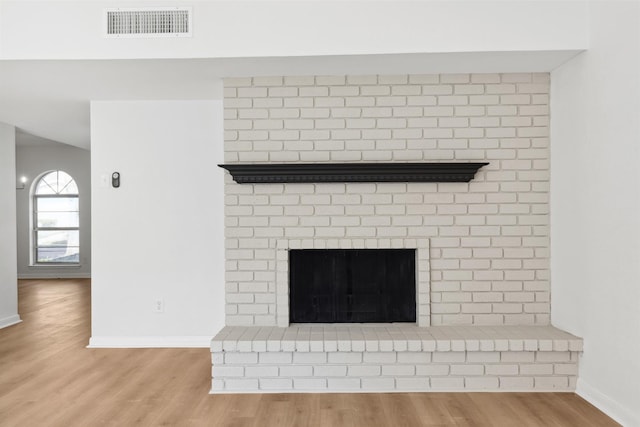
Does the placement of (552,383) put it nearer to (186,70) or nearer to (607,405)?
(607,405)

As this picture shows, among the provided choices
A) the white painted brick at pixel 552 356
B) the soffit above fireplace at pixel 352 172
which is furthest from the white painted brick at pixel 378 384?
the soffit above fireplace at pixel 352 172

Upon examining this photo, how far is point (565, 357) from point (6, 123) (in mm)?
5620

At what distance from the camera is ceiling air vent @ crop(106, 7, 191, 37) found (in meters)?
3.03

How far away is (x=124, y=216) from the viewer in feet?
14.0

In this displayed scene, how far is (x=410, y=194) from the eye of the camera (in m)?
3.46

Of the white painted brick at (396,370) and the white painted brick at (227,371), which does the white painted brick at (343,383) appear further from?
the white painted brick at (227,371)

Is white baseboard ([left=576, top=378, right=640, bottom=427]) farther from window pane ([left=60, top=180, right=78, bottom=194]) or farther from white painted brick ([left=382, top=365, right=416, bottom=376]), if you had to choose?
window pane ([left=60, top=180, right=78, bottom=194])

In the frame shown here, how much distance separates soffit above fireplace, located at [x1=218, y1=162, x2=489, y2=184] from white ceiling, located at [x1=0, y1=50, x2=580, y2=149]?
650 millimetres

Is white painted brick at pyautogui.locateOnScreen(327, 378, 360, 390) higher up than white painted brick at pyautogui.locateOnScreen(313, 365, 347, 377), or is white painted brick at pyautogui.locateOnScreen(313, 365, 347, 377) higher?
white painted brick at pyautogui.locateOnScreen(313, 365, 347, 377)

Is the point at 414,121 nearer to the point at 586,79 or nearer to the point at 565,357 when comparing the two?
the point at 586,79

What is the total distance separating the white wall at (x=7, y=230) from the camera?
5.20 metres

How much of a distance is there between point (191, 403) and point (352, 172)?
5.88ft

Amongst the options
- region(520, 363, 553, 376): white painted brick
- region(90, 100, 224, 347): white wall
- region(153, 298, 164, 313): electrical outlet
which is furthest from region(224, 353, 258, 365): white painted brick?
region(520, 363, 553, 376): white painted brick

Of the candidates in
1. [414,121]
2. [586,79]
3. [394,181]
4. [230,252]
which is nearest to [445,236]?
[394,181]
